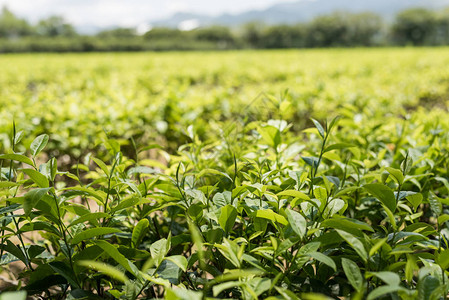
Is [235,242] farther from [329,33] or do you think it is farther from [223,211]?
[329,33]

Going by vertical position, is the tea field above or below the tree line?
below

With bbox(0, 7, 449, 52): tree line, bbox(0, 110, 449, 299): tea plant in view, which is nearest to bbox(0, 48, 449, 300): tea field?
bbox(0, 110, 449, 299): tea plant

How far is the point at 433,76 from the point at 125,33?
6823 centimetres

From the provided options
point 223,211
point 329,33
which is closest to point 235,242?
point 223,211

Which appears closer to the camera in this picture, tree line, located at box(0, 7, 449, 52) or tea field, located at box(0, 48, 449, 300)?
tea field, located at box(0, 48, 449, 300)

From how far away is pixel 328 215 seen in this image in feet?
3.58

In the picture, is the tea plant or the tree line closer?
the tea plant

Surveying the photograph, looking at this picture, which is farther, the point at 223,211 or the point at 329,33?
the point at 329,33

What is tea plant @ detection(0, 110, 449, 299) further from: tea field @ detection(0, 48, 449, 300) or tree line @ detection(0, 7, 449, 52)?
tree line @ detection(0, 7, 449, 52)

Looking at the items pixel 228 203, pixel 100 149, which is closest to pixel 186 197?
pixel 228 203

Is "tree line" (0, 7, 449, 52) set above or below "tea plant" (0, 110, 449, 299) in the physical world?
above

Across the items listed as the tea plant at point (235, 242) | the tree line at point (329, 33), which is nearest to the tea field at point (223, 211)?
the tea plant at point (235, 242)

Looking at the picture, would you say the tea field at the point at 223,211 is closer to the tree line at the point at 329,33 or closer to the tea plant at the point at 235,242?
the tea plant at the point at 235,242

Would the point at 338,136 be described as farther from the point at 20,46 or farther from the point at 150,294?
the point at 20,46
